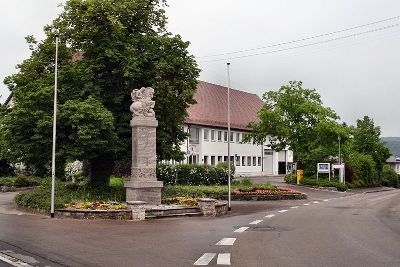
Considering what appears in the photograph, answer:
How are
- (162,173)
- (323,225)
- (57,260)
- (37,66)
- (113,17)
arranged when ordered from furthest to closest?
(162,173) → (37,66) → (113,17) → (323,225) → (57,260)

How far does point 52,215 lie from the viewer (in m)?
21.6

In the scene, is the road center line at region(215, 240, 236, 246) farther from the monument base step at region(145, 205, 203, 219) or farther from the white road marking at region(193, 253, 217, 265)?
the monument base step at region(145, 205, 203, 219)

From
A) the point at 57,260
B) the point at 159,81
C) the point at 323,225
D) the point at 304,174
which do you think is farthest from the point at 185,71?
the point at 304,174

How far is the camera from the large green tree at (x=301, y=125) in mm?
56969

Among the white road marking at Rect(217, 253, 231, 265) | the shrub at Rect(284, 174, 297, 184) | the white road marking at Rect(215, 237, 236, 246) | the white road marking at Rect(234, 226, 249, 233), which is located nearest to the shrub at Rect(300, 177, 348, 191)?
the shrub at Rect(284, 174, 297, 184)

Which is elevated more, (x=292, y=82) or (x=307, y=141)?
(x=292, y=82)

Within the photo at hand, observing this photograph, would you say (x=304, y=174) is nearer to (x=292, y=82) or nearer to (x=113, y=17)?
(x=292, y=82)

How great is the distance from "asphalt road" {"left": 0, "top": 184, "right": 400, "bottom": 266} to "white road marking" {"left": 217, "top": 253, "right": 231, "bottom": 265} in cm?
2

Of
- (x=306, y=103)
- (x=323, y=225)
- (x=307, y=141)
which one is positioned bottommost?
(x=323, y=225)

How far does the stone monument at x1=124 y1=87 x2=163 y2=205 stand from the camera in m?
23.4

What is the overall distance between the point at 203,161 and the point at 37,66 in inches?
1683

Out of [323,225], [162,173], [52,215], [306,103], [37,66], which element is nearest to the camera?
[323,225]

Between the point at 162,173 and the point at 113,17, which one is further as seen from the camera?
the point at 162,173

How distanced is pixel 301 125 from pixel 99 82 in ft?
110
